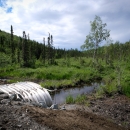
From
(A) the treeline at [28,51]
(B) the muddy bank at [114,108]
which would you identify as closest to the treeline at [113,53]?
(A) the treeline at [28,51]

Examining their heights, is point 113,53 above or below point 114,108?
above

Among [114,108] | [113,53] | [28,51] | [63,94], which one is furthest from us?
[113,53]

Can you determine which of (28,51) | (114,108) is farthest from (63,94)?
(28,51)

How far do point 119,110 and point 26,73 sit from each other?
18953 millimetres

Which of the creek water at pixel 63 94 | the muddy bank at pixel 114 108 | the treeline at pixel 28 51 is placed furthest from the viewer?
the treeline at pixel 28 51

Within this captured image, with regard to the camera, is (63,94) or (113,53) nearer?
(63,94)

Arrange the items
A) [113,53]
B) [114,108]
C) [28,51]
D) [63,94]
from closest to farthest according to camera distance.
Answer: [114,108] < [63,94] < [28,51] < [113,53]

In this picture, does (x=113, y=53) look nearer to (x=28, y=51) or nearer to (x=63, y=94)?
(x=28, y=51)

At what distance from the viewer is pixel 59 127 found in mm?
5680

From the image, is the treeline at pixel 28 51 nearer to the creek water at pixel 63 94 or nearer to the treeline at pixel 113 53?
the treeline at pixel 113 53

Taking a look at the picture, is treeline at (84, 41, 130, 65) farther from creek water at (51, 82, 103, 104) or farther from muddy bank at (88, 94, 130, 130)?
muddy bank at (88, 94, 130, 130)

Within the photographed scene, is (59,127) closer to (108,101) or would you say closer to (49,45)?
(108,101)

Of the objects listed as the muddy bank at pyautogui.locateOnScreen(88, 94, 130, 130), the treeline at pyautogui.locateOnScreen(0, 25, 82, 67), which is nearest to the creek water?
the muddy bank at pyautogui.locateOnScreen(88, 94, 130, 130)

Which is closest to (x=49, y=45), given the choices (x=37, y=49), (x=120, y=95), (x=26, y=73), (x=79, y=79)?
(x=37, y=49)
